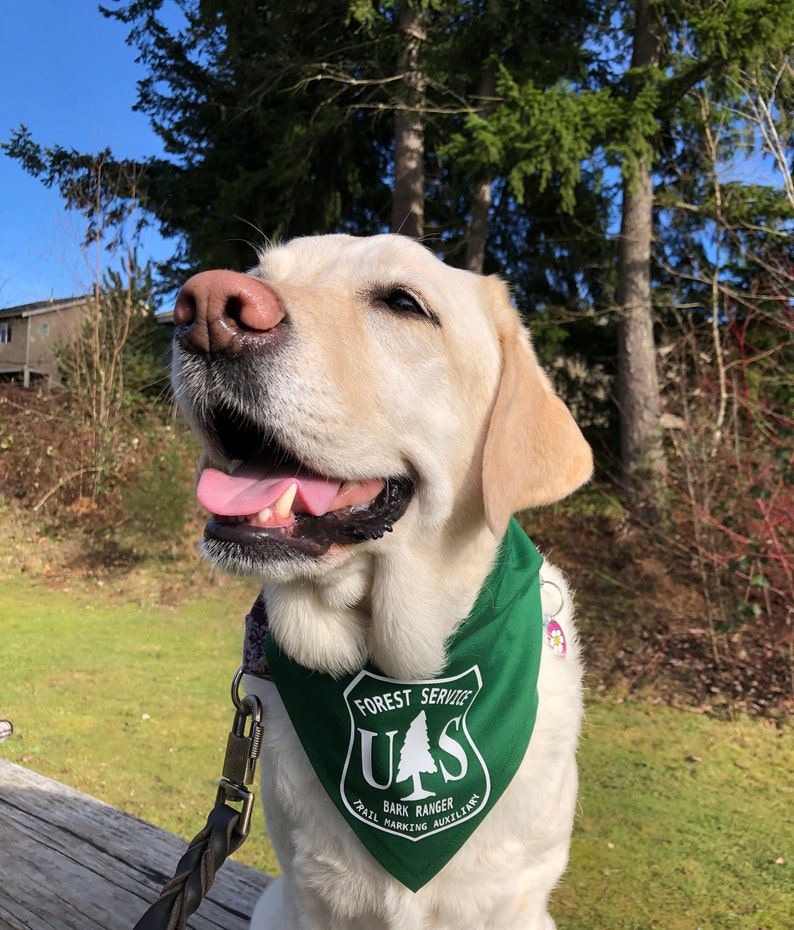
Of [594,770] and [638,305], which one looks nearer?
[594,770]

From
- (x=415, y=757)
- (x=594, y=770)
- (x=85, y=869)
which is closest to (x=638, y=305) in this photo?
(x=594, y=770)

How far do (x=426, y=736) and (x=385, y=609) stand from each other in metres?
0.36

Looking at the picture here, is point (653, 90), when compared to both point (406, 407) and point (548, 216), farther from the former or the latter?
point (406, 407)

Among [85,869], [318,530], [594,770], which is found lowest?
[594,770]

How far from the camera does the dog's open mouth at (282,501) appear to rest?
1669 millimetres

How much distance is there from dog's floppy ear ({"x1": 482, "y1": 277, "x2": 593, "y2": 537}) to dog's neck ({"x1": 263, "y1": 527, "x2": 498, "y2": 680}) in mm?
193

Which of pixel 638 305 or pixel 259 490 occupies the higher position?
pixel 638 305

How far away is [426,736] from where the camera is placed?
1.90 metres

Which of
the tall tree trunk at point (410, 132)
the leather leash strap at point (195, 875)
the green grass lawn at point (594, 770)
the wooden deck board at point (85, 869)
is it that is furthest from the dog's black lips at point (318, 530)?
the tall tree trunk at point (410, 132)

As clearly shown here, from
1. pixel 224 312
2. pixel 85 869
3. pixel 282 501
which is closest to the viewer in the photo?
pixel 224 312

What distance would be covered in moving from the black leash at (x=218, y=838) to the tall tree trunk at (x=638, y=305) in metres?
7.50

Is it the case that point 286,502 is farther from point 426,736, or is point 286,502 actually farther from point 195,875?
point 195,875

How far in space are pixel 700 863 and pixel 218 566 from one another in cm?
360

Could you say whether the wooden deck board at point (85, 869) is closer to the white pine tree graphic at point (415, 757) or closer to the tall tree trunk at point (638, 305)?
the white pine tree graphic at point (415, 757)
